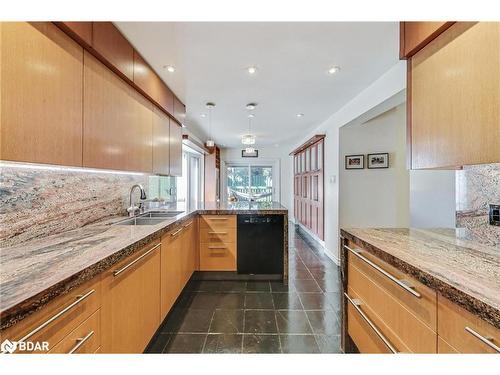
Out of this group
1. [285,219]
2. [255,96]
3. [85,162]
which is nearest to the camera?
[85,162]

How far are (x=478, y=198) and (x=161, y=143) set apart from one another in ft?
9.43

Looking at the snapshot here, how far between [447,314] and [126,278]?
4.96 feet

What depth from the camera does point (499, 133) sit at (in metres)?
1.00

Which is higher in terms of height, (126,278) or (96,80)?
(96,80)

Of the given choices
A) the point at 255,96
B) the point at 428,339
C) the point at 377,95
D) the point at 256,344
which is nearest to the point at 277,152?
the point at 255,96

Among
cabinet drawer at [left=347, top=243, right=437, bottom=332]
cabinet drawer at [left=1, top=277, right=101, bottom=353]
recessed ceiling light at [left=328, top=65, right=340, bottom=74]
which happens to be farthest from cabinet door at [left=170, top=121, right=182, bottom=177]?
cabinet drawer at [left=347, top=243, right=437, bottom=332]

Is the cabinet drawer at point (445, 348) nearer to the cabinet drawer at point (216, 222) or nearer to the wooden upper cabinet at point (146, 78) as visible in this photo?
the cabinet drawer at point (216, 222)

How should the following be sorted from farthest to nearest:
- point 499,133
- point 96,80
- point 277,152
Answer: point 277,152, point 96,80, point 499,133

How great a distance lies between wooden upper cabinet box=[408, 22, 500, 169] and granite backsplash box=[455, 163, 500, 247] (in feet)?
1.33

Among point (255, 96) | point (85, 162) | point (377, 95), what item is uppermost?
point (255, 96)

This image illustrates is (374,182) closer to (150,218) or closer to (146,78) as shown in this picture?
(150,218)

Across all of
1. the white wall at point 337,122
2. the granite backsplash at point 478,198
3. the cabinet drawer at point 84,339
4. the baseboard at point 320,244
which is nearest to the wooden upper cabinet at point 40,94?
the cabinet drawer at point 84,339
